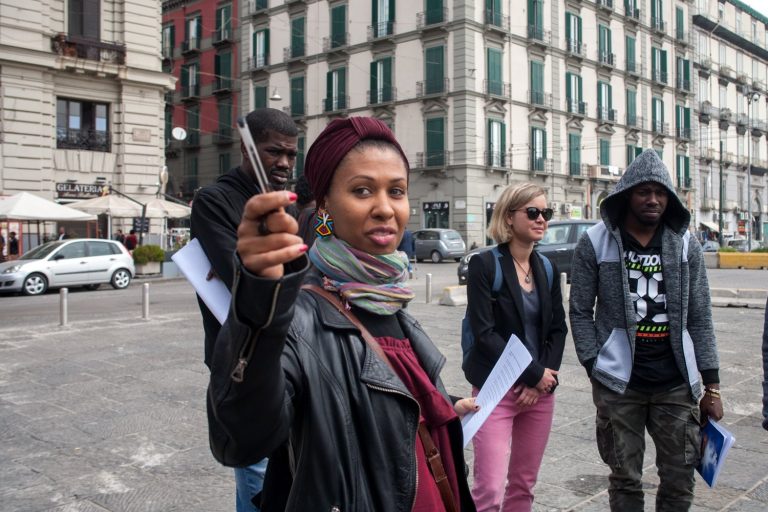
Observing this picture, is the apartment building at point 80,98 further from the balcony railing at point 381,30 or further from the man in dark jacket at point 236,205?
the man in dark jacket at point 236,205

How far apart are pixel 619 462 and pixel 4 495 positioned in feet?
11.0

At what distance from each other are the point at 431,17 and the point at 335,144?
34.4 m

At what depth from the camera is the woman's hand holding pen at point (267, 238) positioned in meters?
1.16

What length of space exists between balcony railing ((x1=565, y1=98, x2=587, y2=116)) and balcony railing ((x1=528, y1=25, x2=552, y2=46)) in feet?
11.7

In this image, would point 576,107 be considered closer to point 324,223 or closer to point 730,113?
point 730,113

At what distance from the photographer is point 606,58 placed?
135ft

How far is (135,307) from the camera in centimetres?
1395

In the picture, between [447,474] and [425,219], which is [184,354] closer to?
[447,474]

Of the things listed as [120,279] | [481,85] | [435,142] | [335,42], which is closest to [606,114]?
[481,85]

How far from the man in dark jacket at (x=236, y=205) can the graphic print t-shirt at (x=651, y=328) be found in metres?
1.72

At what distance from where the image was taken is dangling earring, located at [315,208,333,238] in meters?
1.78

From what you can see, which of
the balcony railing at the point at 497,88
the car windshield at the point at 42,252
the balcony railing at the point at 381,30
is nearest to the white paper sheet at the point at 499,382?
the car windshield at the point at 42,252

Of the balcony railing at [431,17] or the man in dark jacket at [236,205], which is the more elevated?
the balcony railing at [431,17]

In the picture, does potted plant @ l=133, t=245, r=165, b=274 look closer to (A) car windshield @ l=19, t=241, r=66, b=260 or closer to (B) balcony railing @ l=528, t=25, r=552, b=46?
(A) car windshield @ l=19, t=241, r=66, b=260
